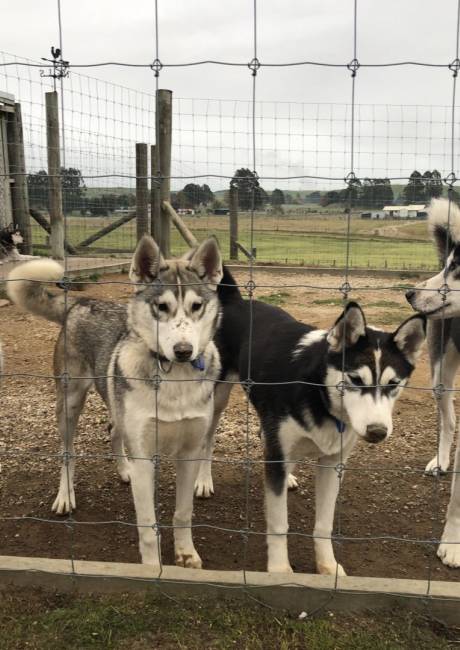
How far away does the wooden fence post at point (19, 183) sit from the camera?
36.7 feet

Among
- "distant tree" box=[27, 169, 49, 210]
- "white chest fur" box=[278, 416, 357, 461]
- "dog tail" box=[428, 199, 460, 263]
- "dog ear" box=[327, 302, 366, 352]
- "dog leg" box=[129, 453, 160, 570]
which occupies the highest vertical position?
"distant tree" box=[27, 169, 49, 210]

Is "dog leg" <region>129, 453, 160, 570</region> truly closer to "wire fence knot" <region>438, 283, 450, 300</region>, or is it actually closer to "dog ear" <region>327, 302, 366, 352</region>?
"dog ear" <region>327, 302, 366, 352</region>

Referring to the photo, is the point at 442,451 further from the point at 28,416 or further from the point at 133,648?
the point at 28,416

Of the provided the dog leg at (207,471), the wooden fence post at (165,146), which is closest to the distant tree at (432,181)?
the dog leg at (207,471)

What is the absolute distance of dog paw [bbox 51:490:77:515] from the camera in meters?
3.72

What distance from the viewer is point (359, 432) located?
2.68m

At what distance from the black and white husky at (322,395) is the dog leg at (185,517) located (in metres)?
0.42

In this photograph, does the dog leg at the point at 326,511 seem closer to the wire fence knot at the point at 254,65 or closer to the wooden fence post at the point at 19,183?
the wire fence knot at the point at 254,65

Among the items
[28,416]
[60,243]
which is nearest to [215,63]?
[28,416]

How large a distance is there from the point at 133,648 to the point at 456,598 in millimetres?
1489

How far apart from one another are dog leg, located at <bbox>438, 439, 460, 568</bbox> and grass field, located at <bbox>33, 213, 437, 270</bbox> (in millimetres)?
8525

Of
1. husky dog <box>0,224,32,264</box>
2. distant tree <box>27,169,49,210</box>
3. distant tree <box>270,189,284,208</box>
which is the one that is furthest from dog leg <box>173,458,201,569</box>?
distant tree <box>27,169,49,210</box>

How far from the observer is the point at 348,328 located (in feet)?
9.21

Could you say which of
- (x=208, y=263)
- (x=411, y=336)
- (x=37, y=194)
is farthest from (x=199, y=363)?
(x=37, y=194)
